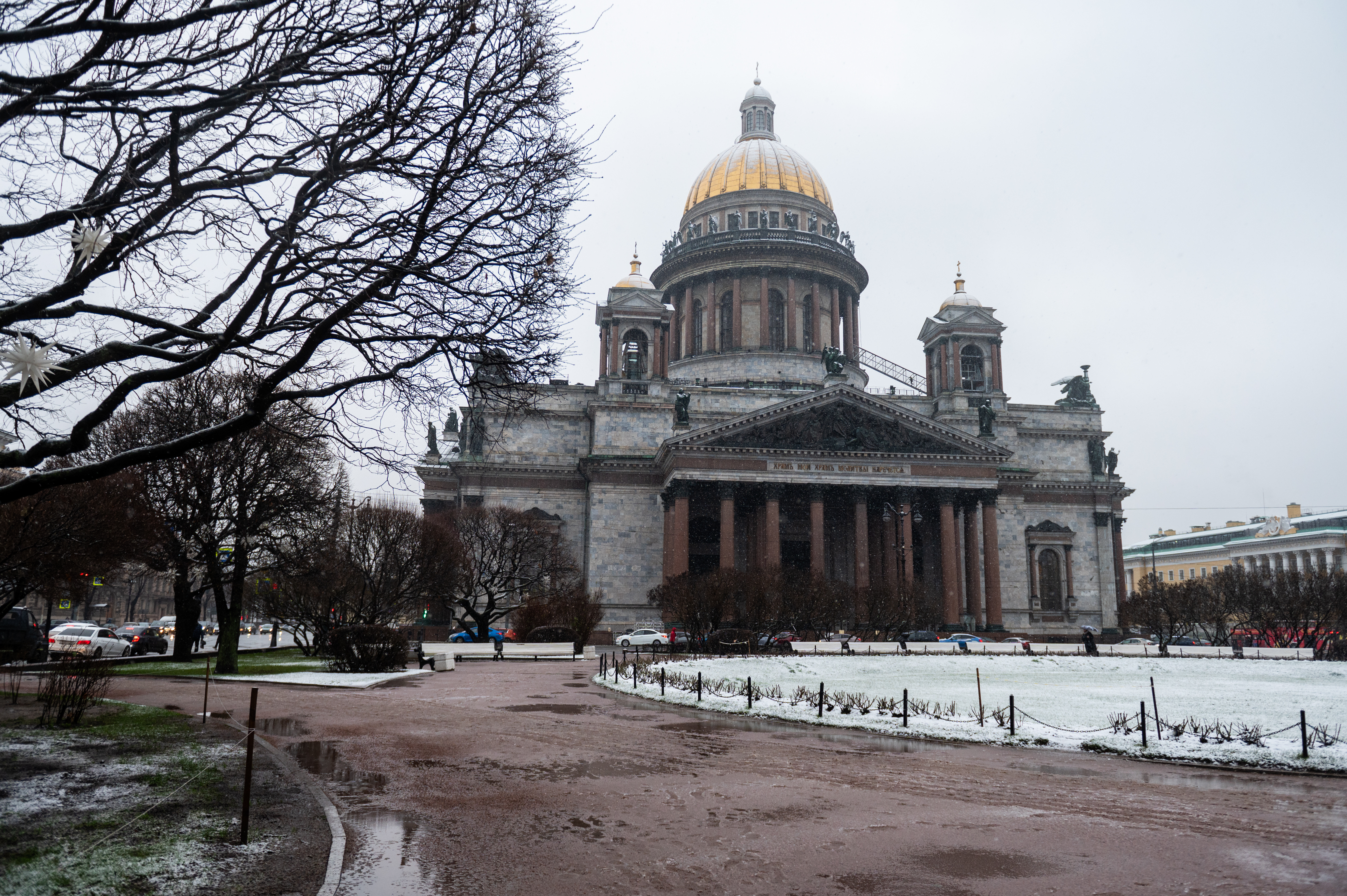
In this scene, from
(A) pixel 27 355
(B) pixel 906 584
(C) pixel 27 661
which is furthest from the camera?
(B) pixel 906 584

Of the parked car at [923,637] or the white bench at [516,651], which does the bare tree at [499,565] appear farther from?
the parked car at [923,637]

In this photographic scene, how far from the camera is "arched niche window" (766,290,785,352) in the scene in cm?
7062

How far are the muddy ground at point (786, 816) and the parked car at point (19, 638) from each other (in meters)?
22.2

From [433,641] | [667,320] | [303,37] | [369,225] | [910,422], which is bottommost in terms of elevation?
[433,641]

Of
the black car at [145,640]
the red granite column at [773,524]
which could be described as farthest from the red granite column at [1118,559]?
the black car at [145,640]

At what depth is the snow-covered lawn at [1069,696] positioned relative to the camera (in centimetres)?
1562

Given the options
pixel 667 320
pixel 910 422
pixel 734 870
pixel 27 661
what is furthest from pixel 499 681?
pixel 667 320

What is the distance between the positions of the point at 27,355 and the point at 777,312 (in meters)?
66.2

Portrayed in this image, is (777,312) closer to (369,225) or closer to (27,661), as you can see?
(27,661)

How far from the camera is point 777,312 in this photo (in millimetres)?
71875

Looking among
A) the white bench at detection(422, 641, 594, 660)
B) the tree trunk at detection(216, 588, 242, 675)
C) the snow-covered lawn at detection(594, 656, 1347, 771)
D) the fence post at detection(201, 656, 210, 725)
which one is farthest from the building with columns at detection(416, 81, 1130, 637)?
the fence post at detection(201, 656, 210, 725)

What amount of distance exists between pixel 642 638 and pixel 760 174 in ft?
134

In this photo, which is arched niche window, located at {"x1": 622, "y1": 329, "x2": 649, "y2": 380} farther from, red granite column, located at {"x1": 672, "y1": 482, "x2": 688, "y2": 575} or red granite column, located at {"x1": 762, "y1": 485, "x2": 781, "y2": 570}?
red granite column, located at {"x1": 762, "y1": 485, "x2": 781, "y2": 570}

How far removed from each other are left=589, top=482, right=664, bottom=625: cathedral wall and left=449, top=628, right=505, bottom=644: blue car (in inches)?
256
